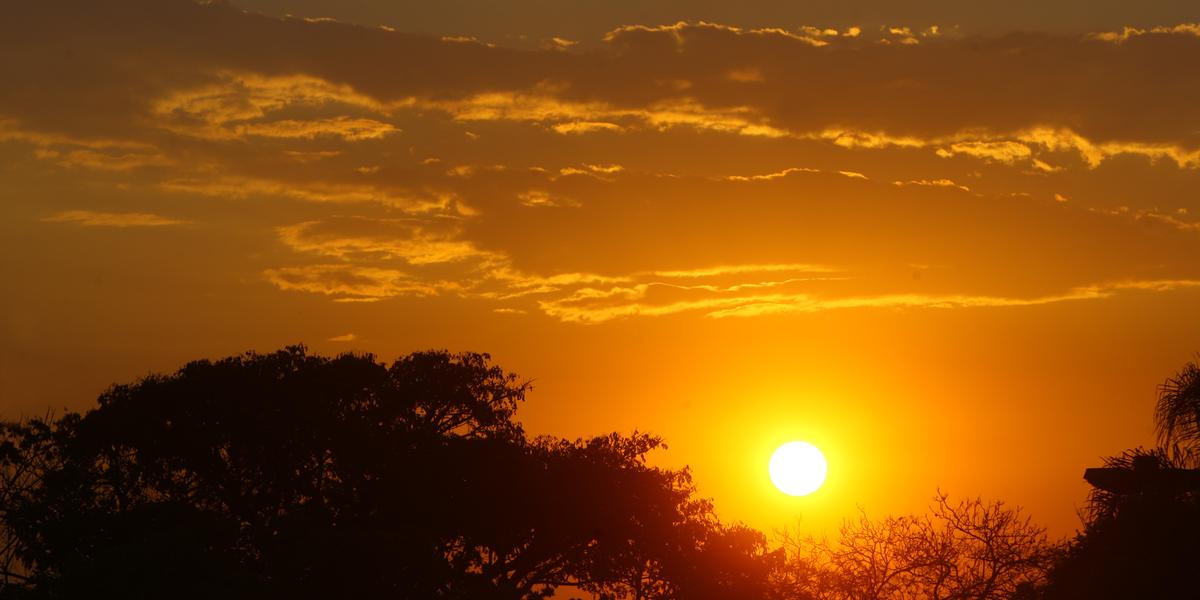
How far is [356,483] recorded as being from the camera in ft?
159

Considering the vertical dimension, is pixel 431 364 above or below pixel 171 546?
above

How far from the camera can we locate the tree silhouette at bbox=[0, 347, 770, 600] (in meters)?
47.8

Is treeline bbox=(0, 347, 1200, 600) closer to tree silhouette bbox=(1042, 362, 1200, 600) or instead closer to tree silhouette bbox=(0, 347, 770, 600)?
tree silhouette bbox=(0, 347, 770, 600)

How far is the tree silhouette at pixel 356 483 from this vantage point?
47.8m

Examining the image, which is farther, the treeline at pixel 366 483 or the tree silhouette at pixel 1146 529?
the treeline at pixel 366 483

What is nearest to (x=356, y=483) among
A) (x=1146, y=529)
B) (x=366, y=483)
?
(x=366, y=483)

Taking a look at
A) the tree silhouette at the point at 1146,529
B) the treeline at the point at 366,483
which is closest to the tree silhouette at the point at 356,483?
the treeline at the point at 366,483

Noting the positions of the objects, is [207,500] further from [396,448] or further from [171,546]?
[171,546]

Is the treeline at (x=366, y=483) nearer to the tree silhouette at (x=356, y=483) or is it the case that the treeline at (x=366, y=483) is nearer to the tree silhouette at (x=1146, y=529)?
the tree silhouette at (x=356, y=483)

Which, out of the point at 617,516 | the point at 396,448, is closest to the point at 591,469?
the point at 617,516

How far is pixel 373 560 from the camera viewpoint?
3641 centimetres

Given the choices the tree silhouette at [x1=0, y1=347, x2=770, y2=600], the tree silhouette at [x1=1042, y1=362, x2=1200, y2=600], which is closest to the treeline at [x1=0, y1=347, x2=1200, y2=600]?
the tree silhouette at [x1=0, y1=347, x2=770, y2=600]

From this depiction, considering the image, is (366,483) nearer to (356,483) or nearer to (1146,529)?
(356,483)

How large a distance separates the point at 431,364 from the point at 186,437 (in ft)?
34.1
